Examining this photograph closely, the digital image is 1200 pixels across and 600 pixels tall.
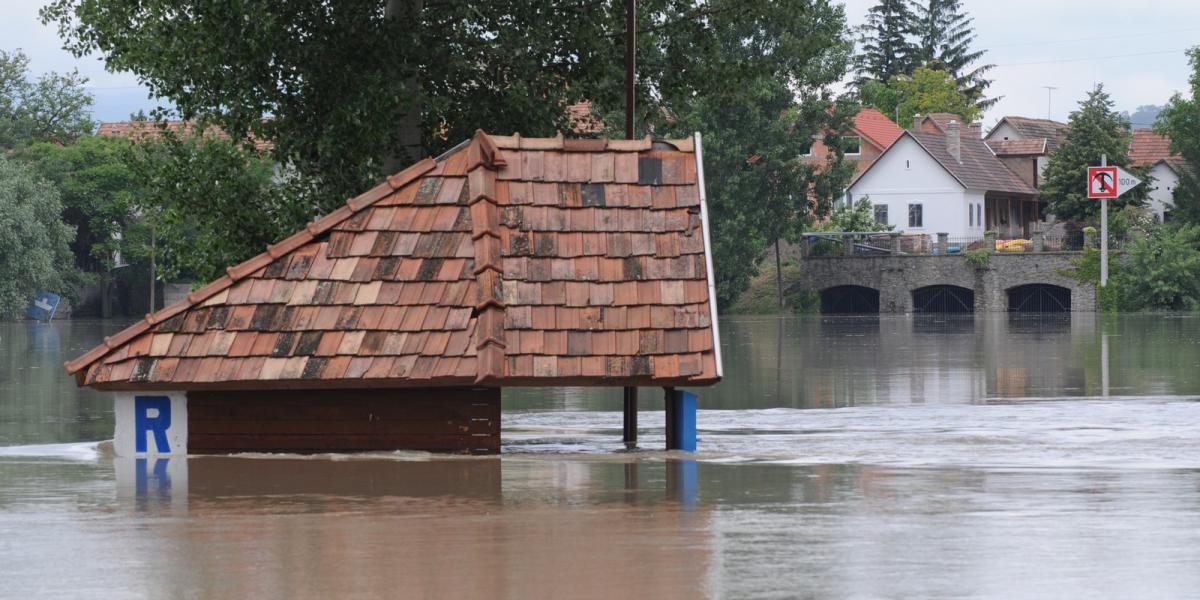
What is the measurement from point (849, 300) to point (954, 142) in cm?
1871

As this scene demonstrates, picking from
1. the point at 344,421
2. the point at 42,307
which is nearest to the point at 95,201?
the point at 42,307

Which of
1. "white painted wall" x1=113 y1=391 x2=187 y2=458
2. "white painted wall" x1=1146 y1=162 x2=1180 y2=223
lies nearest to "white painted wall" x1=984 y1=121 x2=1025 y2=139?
"white painted wall" x1=1146 y1=162 x2=1180 y2=223

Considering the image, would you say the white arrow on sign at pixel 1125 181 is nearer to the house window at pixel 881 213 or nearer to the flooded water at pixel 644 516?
the house window at pixel 881 213

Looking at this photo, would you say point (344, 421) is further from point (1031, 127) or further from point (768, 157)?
point (1031, 127)

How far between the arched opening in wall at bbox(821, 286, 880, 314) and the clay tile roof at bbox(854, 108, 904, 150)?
1001 inches

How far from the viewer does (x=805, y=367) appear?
3894 centimetres

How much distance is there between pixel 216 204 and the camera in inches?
878

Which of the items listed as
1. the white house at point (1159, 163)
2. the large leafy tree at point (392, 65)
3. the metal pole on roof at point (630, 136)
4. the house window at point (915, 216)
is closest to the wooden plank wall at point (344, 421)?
the metal pole on roof at point (630, 136)

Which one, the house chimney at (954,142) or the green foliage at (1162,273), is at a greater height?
the house chimney at (954,142)

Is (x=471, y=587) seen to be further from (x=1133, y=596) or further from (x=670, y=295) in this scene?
(x=670, y=295)

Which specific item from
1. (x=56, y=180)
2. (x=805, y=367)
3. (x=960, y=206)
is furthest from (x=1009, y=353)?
(x=56, y=180)

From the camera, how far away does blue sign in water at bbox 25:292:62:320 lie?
8969 centimetres

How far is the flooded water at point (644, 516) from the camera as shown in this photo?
9.14 m

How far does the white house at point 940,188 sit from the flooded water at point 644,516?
76448 millimetres
